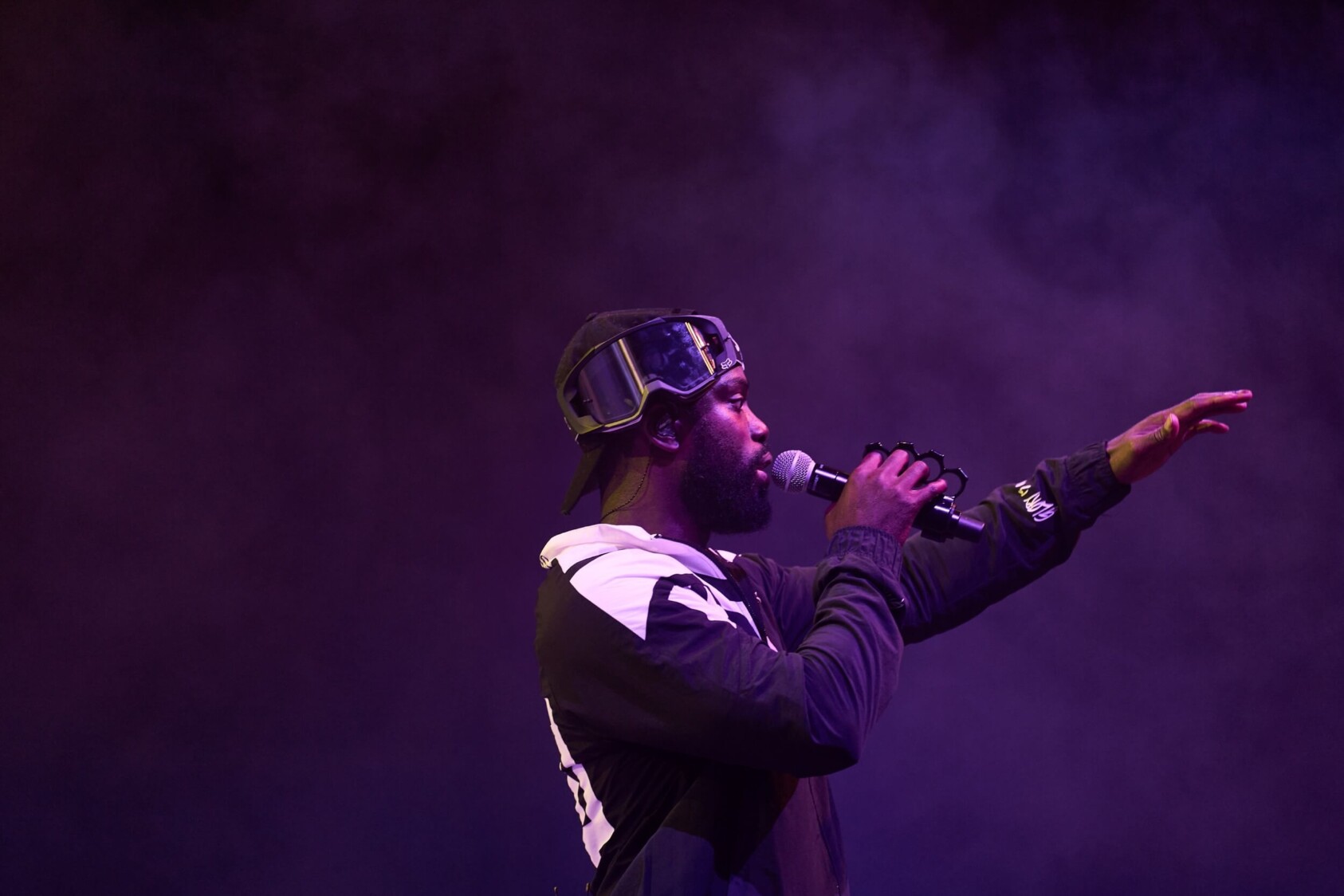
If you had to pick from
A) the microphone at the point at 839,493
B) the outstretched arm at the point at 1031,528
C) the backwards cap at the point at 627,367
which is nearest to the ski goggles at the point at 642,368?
the backwards cap at the point at 627,367

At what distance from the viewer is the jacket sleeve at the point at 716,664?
126 centimetres

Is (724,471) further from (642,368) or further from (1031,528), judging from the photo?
(1031,528)

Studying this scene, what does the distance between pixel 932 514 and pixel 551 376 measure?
175cm

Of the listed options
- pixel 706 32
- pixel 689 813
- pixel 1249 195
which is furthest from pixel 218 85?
pixel 1249 195

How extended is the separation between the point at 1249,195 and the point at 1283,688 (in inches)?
61.3

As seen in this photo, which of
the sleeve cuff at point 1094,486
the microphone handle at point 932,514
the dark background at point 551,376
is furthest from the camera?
the dark background at point 551,376

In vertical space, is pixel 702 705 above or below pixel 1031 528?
below

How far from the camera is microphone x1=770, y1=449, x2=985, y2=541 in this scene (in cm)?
155

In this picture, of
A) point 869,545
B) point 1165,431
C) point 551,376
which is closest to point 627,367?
point 869,545

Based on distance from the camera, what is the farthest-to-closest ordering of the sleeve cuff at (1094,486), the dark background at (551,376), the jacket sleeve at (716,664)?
1. the dark background at (551,376)
2. the sleeve cuff at (1094,486)
3. the jacket sleeve at (716,664)

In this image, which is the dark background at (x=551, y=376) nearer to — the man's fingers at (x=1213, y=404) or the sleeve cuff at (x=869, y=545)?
the man's fingers at (x=1213, y=404)

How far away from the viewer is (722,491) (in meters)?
1.66

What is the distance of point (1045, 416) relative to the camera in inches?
125

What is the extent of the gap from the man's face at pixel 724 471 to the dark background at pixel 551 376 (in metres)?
1.39
